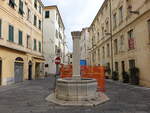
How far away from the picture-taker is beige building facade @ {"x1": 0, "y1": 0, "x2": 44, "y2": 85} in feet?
47.5

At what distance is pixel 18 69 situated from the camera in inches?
692

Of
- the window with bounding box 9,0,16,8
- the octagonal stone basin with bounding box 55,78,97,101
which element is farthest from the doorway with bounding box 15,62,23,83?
the octagonal stone basin with bounding box 55,78,97,101

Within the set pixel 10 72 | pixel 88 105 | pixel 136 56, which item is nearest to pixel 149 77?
pixel 136 56

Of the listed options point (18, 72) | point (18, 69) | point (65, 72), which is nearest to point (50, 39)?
point (18, 69)

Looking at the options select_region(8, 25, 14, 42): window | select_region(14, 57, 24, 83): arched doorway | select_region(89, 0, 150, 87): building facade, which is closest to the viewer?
select_region(89, 0, 150, 87): building facade

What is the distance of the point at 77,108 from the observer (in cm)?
642

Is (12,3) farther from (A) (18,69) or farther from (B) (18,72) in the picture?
(B) (18,72)

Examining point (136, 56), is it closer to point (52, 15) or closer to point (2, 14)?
point (2, 14)

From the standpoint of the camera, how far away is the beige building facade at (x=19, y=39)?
1448 cm

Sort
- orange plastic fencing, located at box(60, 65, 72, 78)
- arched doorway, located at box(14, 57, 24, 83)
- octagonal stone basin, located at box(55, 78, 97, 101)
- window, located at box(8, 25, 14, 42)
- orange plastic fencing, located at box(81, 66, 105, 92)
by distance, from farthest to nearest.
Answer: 1. arched doorway, located at box(14, 57, 24, 83)
2. window, located at box(8, 25, 14, 42)
3. orange plastic fencing, located at box(60, 65, 72, 78)
4. orange plastic fencing, located at box(81, 66, 105, 92)
5. octagonal stone basin, located at box(55, 78, 97, 101)

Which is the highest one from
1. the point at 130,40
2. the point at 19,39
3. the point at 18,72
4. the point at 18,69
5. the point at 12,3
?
the point at 12,3

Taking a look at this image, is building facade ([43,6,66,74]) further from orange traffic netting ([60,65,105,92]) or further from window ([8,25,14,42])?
orange traffic netting ([60,65,105,92])

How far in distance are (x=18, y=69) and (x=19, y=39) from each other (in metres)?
3.50

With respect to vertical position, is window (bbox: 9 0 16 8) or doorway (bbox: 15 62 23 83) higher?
window (bbox: 9 0 16 8)
